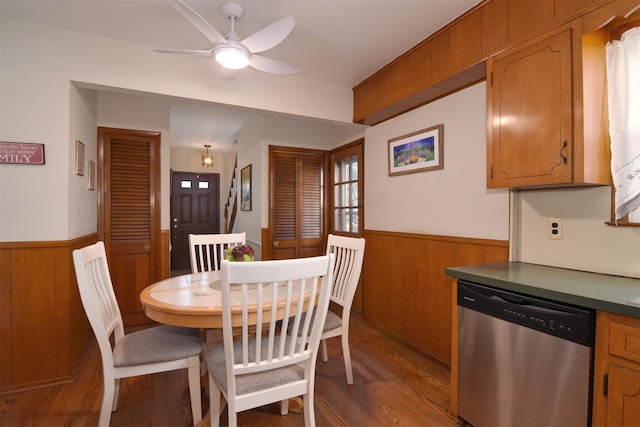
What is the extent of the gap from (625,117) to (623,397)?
1282 millimetres

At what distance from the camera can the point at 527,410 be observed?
1414 millimetres

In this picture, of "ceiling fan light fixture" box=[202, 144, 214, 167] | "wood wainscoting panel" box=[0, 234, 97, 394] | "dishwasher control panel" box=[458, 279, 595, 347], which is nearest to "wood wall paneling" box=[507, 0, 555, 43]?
"dishwasher control panel" box=[458, 279, 595, 347]

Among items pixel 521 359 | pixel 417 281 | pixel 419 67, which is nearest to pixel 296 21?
pixel 419 67

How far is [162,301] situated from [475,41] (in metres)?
2.46

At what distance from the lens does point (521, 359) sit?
1439 millimetres

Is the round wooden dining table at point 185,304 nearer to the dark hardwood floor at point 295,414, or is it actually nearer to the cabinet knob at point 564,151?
the dark hardwood floor at point 295,414

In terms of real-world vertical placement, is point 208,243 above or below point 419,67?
below

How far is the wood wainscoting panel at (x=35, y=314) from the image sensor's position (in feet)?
6.61

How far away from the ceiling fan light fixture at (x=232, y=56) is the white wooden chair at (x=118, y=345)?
4.25 ft

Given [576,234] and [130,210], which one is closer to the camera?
[576,234]

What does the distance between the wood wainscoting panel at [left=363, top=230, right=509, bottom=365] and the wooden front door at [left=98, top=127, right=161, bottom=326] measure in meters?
2.36

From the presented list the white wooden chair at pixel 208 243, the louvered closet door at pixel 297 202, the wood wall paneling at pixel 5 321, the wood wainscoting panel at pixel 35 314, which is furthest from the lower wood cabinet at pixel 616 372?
the wood wall paneling at pixel 5 321

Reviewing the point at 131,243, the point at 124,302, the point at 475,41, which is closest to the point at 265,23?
the point at 475,41

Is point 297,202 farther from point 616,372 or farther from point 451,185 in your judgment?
point 616,372
